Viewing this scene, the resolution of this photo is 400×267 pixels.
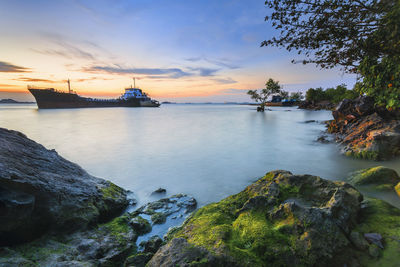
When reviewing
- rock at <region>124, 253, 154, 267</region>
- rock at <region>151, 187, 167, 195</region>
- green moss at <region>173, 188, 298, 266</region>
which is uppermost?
green moss at <region>173, 188, 298, 266</region>

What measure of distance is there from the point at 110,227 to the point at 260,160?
7719 millimetres

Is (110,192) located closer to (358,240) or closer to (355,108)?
(358,240)

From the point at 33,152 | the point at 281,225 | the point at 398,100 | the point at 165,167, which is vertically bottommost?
the point at 165,167

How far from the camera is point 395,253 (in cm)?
210

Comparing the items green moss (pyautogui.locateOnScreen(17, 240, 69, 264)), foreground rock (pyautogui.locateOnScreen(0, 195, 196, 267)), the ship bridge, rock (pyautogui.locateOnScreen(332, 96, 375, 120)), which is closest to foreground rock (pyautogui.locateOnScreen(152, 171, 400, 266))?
foreground rock (pyautogui.locateOnScreen(0, 195, 196, 267))

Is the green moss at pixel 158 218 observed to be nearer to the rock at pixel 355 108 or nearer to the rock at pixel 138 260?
the rock at pixel 138 260

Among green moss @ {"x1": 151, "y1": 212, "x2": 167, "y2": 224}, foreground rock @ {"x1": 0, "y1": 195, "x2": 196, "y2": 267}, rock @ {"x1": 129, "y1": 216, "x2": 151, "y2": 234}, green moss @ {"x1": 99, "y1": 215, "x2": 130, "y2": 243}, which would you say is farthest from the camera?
green moss @ {"x1": 151, "y1": 212, "x2": 167, "y2": 224}

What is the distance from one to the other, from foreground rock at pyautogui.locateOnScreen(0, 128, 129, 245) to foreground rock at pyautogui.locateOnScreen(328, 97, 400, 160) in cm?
994

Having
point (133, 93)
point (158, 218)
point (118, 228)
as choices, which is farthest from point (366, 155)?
point (133, 93)

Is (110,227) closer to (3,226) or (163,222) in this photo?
(163,222)

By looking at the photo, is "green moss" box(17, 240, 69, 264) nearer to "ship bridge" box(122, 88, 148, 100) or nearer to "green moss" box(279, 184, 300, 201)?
"green moss" box(279, 184, 300, 201)

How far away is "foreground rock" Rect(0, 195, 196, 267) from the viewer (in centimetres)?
241

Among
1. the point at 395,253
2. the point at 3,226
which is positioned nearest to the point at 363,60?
the point at 395,253


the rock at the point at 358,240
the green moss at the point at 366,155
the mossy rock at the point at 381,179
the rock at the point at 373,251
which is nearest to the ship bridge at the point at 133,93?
the green moss at the point at 366,155
